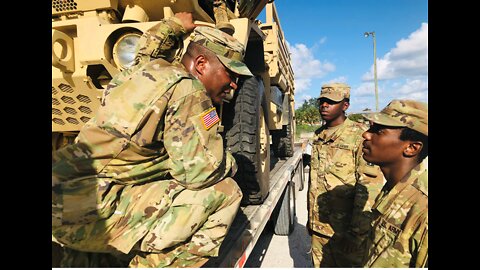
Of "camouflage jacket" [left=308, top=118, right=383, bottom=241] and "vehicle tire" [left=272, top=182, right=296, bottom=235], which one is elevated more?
"camouflage jacket" [left=308, top=118, right=383, bottom=241]

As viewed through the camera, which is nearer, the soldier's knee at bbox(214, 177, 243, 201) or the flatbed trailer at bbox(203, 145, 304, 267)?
the soldier's knee at bbox(214, 177, 243, 201)

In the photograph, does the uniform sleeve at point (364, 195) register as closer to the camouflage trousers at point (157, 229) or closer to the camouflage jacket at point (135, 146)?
the camouflage trousers at point (157, 229)

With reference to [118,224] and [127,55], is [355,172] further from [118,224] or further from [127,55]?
[127,55]

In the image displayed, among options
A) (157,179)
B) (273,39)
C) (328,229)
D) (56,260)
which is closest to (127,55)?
(157,179)

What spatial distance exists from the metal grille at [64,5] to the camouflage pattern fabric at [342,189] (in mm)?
2454

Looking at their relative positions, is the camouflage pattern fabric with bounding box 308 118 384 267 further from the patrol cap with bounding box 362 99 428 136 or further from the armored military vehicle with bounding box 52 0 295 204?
the patrol cap with bounding box 362 99 428 136

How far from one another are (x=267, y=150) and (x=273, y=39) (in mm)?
2018

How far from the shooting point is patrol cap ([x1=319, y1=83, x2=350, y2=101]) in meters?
2.60

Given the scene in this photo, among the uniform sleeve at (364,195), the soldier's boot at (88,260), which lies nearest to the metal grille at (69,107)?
the soldier's boot at (88,260)

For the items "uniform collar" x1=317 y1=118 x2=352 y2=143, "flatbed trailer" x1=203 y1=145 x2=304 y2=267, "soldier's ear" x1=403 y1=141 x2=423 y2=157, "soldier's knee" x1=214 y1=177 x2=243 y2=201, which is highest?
"uniform collar" x1=317 y1=118 x2=352 y2=143

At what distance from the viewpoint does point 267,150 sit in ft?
10.3

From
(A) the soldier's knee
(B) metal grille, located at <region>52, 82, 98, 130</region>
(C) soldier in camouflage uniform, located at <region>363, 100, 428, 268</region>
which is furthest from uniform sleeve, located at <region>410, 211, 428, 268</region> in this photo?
(B) metal grille, located at <region>52, 82, 98, 130</region>

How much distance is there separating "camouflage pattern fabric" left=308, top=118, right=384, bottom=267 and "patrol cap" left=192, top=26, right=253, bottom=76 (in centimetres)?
116

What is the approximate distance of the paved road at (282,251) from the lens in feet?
10.8
